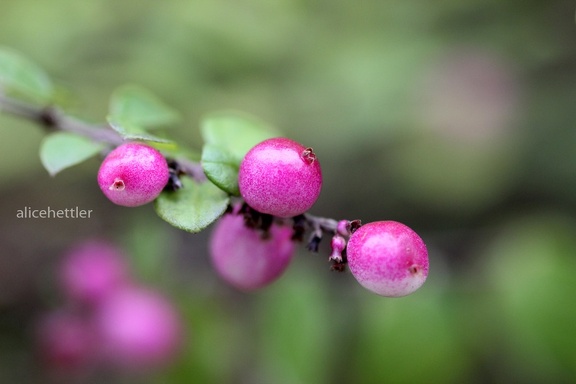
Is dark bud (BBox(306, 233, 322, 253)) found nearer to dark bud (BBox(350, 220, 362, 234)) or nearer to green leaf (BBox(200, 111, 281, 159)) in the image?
dark bud (BBox(350, 220, 362, 234))

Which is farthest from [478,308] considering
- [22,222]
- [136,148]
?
[22,222]

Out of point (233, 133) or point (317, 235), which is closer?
point (317, 235)

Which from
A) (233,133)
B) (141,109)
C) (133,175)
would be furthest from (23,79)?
(133,175)

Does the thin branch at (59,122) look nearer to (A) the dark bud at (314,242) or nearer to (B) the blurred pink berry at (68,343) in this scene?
(A) the dark bud at (314,242)

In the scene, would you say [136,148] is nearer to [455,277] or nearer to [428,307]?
[428,307]

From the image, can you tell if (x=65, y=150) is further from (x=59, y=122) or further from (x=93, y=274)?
(x=93, y=274)

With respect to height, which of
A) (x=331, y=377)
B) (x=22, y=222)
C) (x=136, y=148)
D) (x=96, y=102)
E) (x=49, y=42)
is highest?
(x=49, y=42)

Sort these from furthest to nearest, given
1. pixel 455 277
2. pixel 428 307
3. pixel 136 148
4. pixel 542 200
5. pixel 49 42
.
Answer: pixel 542 200
pixel 49 42
pixel 455 277
pixel 428 307
pixel 136 148
